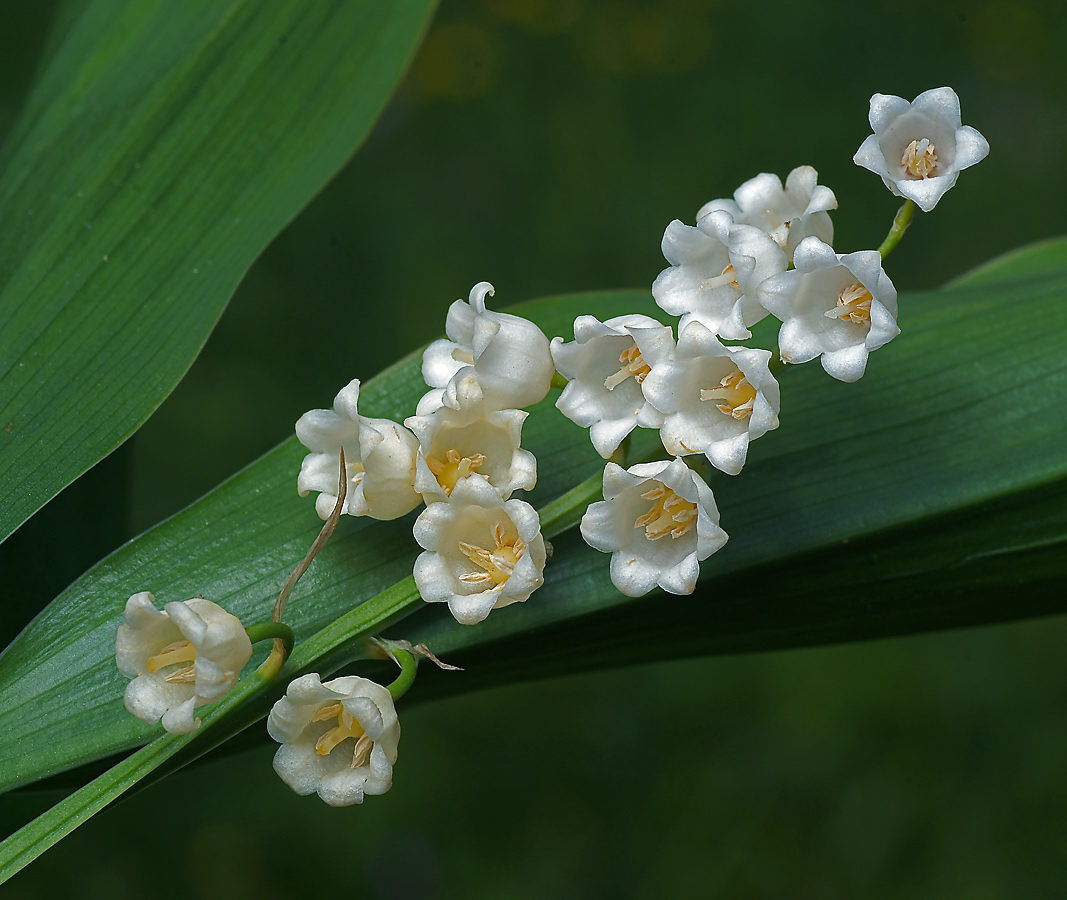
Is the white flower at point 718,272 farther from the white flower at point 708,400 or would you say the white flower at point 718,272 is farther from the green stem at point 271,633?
the green stem at point 271,633

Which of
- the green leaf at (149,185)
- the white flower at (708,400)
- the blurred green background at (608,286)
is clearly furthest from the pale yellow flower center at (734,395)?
the blurred green background at (608,286)

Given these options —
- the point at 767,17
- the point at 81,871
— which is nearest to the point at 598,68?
the point at 767,17

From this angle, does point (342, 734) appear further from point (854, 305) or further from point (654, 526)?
point (854, 305)

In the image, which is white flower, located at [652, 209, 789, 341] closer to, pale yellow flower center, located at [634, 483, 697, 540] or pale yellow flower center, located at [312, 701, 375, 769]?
pale yellow flower center, located at [634, 483, 697, 540]

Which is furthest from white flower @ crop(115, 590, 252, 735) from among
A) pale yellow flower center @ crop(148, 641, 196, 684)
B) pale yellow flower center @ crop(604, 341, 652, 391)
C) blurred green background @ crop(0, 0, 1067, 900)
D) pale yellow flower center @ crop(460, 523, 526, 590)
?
blurred green background @ crop(0, 0, 1067, 900)

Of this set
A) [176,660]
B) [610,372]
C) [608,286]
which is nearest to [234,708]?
[176,660]
